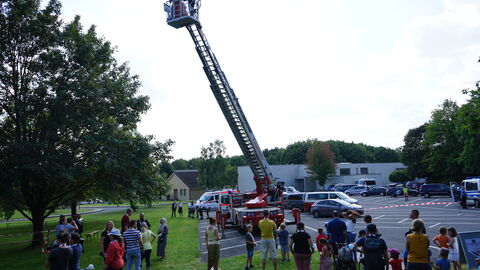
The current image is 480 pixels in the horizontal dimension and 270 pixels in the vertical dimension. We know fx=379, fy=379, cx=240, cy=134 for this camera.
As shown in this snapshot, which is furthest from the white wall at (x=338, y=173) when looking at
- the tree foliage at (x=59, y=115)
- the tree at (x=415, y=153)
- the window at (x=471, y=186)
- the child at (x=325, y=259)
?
the child at (x=325, y=259)

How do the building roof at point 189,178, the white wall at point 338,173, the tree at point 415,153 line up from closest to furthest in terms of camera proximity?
the tree at point 415,153 < the white wall at point 338,173 < the building roof at point 189,178

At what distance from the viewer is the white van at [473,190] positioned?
92.7 feet

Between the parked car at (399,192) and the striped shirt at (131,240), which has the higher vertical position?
the striped shirt at (131,240)

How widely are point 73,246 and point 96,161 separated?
908cm

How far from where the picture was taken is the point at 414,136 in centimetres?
6053

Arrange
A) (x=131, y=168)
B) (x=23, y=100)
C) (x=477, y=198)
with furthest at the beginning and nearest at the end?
(x=477, y=198) → (x=131, y=168) → (x=23, y=100)

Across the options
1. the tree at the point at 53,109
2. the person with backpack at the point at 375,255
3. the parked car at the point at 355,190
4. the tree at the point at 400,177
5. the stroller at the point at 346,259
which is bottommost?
the parked car at the point at 355,190

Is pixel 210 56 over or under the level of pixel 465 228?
over

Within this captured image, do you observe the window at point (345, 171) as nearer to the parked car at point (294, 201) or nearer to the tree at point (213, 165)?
the tree at point (213, 165)

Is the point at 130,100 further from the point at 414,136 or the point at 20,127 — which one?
the point at 414,136

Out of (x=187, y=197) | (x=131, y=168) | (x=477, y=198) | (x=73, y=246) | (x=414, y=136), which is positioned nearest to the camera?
(x=73, y=246)

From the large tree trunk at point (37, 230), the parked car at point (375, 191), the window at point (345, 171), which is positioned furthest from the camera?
the window at point (345, 171)

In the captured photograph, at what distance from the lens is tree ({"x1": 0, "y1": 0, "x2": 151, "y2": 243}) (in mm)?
16141

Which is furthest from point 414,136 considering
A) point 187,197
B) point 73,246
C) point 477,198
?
point 73,246
